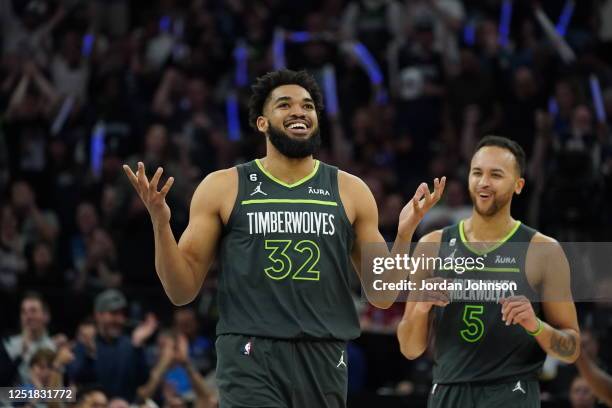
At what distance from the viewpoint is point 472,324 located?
7410mm

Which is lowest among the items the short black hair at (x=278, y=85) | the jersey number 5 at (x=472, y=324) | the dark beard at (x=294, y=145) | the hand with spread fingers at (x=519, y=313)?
the jersey number 5 at (x=472, y=324)

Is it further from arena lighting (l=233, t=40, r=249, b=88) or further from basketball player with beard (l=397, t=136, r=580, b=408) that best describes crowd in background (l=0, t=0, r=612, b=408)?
basketball player with beard (l=397, t=136, r=580, b=408)

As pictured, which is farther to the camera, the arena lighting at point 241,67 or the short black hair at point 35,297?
the arena lighting at point 241,67

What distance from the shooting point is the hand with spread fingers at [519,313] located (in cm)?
683

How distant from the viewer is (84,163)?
15617mm

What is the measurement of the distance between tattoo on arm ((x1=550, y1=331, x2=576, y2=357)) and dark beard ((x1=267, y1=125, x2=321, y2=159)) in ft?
5.63

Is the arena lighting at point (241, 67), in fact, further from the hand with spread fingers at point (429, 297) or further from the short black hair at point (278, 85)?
the hand with spread fingers at point (429, 297)

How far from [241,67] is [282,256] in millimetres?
10120

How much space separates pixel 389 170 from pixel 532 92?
193 cm

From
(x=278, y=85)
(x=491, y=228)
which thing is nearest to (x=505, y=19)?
(x=491, y=228)

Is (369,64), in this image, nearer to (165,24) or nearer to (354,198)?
(165,24)

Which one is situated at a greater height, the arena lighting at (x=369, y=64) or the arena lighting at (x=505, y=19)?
the arena lighting at (x=505, y=19)

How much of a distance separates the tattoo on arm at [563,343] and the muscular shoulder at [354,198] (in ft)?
4.07

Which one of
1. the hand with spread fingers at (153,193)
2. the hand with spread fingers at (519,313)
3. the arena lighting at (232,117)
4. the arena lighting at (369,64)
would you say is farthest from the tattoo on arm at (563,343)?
the arena lighting at (369,64)
